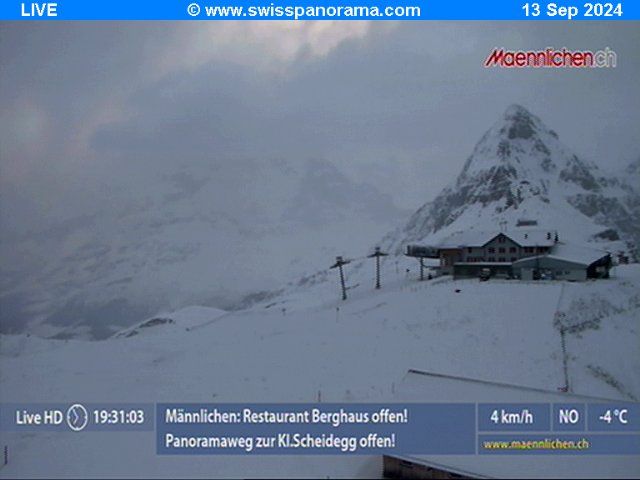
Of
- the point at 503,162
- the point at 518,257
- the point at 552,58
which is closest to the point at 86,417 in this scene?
the point at 552,58

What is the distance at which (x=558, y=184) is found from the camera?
32.5m

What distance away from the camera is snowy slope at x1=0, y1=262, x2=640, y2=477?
6188mm

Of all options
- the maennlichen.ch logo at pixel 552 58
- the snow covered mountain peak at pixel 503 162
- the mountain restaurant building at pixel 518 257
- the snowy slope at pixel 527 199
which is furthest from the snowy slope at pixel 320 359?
the snow covered mountain peak at pixel 503 162

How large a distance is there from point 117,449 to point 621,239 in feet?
80.3

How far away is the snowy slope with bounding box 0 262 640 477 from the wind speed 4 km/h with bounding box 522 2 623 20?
18.3 ft

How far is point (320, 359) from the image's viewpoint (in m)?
9.42

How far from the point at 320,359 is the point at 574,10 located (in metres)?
7.34

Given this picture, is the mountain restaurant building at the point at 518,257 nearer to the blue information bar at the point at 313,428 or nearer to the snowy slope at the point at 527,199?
the snowy slope at the point at 527,199

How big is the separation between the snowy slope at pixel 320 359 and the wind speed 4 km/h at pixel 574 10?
219 inches

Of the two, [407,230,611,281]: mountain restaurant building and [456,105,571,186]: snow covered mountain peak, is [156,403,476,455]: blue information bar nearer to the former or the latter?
[407,230,611,281]: mountain restaurant building

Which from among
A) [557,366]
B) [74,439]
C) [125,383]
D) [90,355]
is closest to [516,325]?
[557,366]

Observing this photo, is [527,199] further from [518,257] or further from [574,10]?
[574,10]

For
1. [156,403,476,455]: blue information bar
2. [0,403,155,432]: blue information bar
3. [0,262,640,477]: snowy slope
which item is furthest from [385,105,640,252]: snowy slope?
[0,403,155,432]: blue information bar

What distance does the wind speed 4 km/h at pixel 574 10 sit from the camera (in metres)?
6.83
